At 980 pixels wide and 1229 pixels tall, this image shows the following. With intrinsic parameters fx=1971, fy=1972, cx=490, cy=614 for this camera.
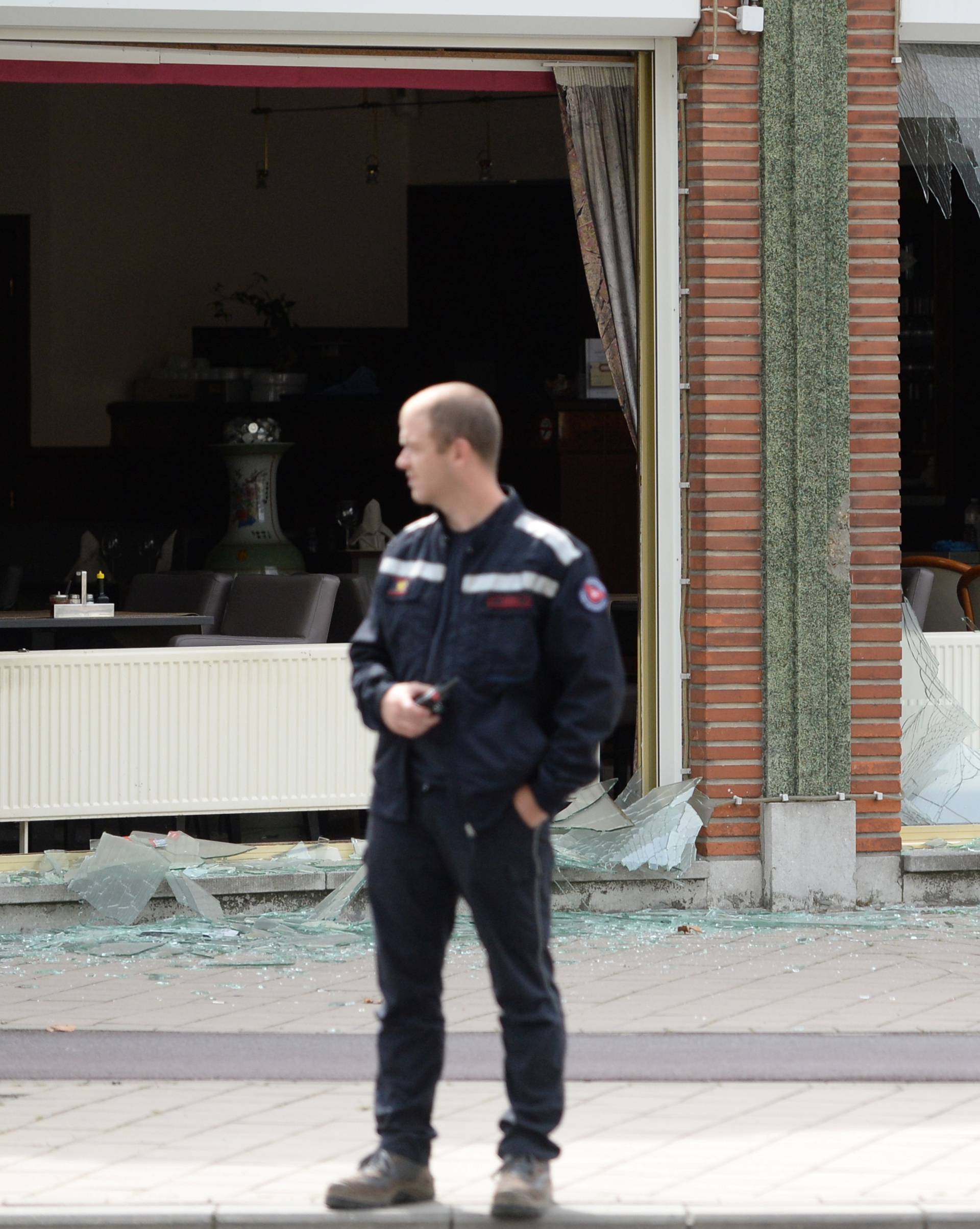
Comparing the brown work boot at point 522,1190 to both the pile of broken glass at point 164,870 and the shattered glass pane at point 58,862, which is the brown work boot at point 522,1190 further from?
the shattered glass pane at point 58,862

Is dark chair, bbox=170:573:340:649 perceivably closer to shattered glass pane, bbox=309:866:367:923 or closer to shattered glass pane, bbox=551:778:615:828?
shattered glass pane, bbox=309:866:367:923

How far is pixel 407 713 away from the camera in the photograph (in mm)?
4004

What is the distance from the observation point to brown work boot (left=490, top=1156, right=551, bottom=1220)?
4.07 meters

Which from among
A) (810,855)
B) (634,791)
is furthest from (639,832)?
(810,855)

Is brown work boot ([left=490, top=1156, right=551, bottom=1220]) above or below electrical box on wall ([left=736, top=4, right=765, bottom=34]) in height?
below

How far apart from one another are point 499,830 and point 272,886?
366 centimetres

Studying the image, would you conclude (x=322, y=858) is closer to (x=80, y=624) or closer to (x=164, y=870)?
(x=164, y=870)

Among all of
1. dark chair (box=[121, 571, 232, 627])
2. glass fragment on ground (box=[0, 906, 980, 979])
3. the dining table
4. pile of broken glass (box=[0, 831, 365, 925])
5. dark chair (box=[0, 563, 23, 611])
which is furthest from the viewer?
dark chair (box=[0, 563, 23, 611])

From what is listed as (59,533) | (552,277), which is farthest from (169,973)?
(552,277)

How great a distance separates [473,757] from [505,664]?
0.20 meters

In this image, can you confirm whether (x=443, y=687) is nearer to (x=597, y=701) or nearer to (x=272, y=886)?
(x=597, y=701)

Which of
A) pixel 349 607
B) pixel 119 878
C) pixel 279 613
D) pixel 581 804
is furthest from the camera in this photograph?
pixel 349 607

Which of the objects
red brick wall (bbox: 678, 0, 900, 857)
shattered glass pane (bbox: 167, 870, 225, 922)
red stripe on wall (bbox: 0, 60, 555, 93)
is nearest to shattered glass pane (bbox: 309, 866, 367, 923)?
shattered glass pane (bbox: 167, 870, 225, 922)

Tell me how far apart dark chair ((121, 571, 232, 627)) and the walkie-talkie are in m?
5.63
